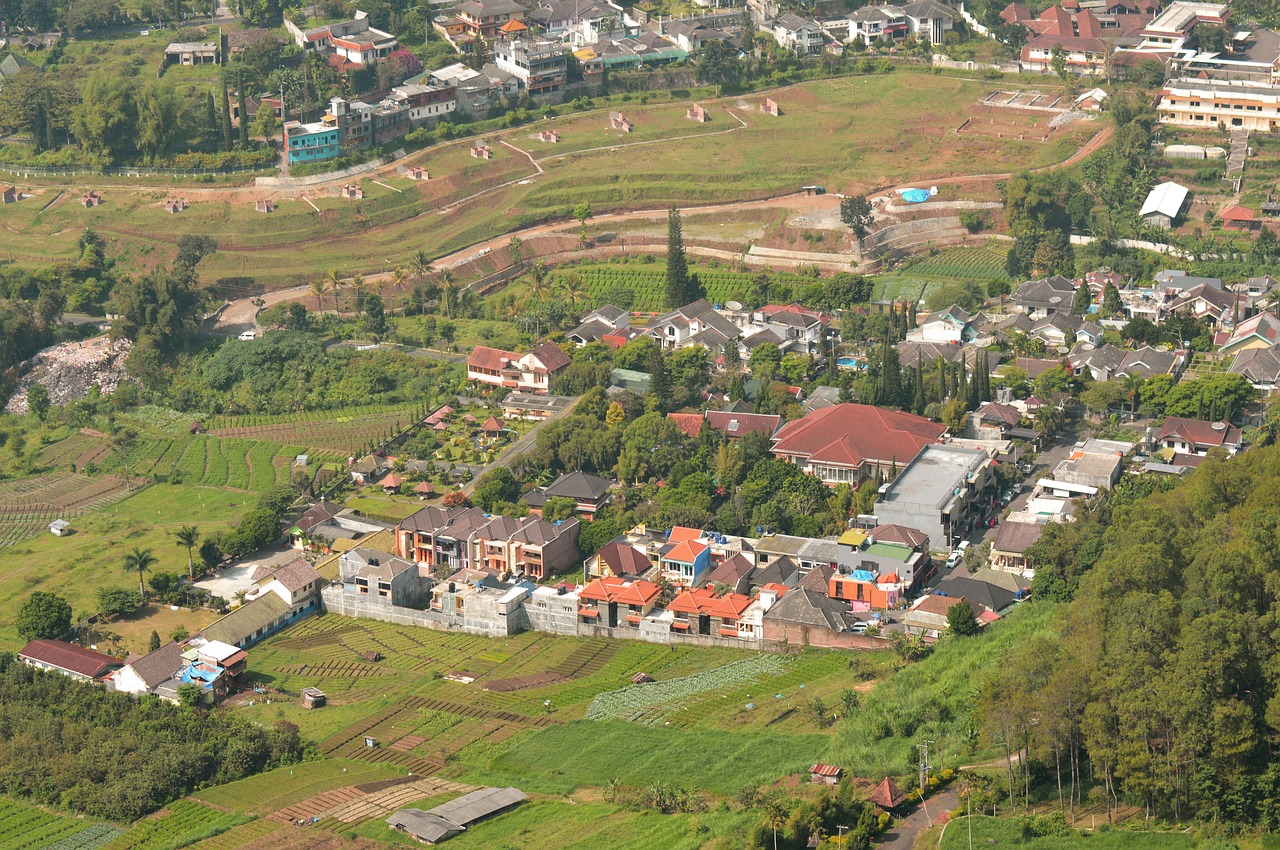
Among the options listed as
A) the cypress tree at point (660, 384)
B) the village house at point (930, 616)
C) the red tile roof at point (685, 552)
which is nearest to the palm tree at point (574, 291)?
the cypress tree at point (660, 384)

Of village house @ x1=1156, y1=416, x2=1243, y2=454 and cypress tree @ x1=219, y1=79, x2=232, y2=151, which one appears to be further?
cypress tree @ x1=219, y1=79, x2=232, y2=151

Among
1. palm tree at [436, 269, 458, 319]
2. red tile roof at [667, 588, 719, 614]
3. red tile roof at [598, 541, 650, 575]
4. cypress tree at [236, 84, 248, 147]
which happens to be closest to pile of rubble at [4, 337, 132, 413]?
palm tree at [436, 269, 458, 319]

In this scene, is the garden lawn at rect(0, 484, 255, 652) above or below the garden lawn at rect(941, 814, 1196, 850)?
below

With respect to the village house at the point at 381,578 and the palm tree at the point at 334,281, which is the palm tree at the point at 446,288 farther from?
the village house at the point at 381,578

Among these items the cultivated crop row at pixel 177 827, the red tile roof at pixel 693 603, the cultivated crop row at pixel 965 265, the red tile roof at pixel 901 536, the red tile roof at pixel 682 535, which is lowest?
the cultivated crop row at pixel 177 827

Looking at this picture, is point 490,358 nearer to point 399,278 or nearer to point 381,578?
point 399,278

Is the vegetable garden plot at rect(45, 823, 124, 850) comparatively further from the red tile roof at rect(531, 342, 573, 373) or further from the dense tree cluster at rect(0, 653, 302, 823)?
Result: the red tile roof at rect(531, 342, 573, 373)

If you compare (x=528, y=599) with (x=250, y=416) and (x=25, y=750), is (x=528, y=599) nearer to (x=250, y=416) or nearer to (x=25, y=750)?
(x=25, y=750)
